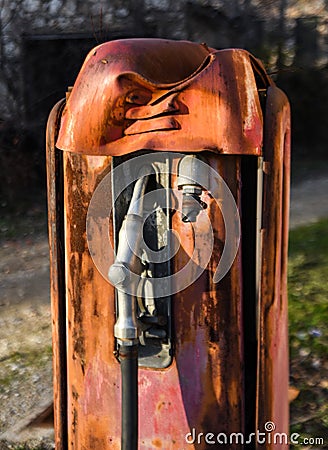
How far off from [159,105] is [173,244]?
35 cm

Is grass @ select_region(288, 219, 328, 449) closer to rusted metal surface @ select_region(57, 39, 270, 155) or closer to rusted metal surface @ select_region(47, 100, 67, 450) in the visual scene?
rusted metal surface @ select_region(47, 100, 67, 450)

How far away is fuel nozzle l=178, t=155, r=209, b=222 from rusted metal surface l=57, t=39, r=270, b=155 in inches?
1.9

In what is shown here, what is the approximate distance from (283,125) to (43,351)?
2.64 m

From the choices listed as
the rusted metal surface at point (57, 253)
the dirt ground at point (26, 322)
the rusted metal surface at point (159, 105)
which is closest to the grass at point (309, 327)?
the dirt ground at point (26, 322)

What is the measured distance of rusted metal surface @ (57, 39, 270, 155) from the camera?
1.67m

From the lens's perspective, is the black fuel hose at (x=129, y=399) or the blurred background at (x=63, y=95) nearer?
the black fuel hose at (x=129, y=399)

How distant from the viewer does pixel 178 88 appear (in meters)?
1.68

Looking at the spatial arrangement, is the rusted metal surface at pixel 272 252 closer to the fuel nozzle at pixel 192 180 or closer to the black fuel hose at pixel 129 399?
the fuel nozzle at pixel 192 180

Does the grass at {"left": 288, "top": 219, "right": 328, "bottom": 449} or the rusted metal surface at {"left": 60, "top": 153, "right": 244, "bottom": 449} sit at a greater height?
the rusted metal surface at {"left": 60, "top": 153, "right": 244, "bottom": 449}

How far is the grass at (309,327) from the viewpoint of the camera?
3.24m

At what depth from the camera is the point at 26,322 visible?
4.46m

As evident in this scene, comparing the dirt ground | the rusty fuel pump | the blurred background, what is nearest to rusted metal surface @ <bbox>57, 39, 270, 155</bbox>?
the rusty fuel pump

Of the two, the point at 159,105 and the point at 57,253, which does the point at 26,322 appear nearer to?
the point at 57,253

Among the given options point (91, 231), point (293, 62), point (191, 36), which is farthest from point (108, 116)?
point (293, 62)
